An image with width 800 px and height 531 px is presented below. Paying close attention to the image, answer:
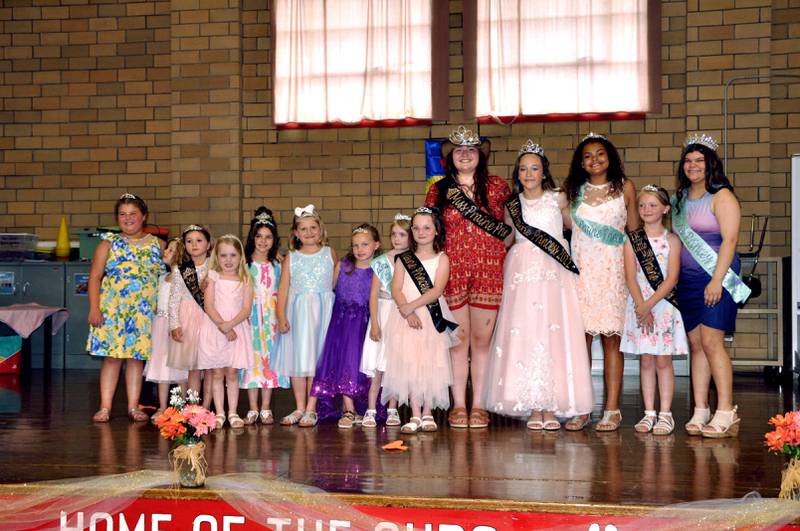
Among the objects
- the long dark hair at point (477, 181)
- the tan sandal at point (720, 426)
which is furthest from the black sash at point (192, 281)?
the tan sandal at point (720, 426)

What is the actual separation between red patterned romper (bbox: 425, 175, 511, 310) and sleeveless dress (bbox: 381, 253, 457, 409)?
0.28ft

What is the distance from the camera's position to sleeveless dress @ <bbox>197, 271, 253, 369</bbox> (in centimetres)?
450

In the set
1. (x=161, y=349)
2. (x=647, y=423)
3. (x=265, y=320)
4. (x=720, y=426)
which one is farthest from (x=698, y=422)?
(x=161, y=349)

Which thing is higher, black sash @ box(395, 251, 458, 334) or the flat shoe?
black sash @ box(395, 251, 458, 334)

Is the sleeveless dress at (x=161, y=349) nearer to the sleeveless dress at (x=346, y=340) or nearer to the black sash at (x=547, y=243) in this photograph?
Answer: the sleeveless dress at (x=346, y=340)

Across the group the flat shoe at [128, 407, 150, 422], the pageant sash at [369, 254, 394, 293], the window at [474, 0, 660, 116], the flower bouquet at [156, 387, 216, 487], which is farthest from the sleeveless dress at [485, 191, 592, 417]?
the window at [474, 0, 660, 116]

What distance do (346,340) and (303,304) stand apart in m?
0.29

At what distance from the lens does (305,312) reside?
4629 millimetres

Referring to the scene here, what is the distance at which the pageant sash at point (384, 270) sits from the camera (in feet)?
14.7

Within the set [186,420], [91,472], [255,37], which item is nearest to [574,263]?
[186,420]

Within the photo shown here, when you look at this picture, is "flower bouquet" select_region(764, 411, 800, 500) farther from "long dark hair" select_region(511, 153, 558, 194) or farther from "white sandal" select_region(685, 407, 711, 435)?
"long dark hair" select_region(511, 153, 558, 194)

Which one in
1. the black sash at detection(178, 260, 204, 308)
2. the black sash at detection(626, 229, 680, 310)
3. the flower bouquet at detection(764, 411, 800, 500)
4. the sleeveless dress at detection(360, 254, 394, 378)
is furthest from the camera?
the black sash at detection(178, 260, 204, 308)

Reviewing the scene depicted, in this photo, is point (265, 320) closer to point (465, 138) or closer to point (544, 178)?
point (465, 138)

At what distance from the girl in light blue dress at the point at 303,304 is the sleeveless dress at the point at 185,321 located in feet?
1.28
